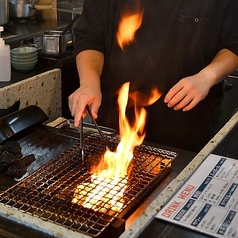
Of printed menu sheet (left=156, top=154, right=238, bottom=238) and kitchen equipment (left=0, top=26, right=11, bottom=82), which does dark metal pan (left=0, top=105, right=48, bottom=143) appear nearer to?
kitchen equipment (left=0, top=26, right=11, bottom=82)

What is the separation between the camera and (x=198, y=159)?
1.29m

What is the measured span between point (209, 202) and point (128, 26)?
106cm

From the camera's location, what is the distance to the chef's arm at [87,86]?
154cm

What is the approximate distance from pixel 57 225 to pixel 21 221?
0.32 ft

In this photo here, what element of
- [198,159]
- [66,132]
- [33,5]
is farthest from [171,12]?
[33,5]

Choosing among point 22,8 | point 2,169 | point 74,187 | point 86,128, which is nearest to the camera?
point 74,187

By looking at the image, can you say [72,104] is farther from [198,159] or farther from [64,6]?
[64,6]

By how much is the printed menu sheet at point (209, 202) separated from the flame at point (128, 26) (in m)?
0.85

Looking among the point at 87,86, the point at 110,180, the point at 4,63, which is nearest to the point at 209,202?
the point at 110,180

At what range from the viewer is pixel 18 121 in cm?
169

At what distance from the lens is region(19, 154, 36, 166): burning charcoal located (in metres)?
1.48

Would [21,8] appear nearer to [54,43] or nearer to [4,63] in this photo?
[54,43]

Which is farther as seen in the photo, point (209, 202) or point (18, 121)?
point (18, 121)

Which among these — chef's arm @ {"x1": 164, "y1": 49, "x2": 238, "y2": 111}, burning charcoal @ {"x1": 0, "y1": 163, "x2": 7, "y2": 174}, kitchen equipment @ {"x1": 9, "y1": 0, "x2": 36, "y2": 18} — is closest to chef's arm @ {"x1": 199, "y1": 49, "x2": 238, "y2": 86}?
chef's arm @ {"x1": 164, "y1": 49, "x2": 238, "y2": 111}
